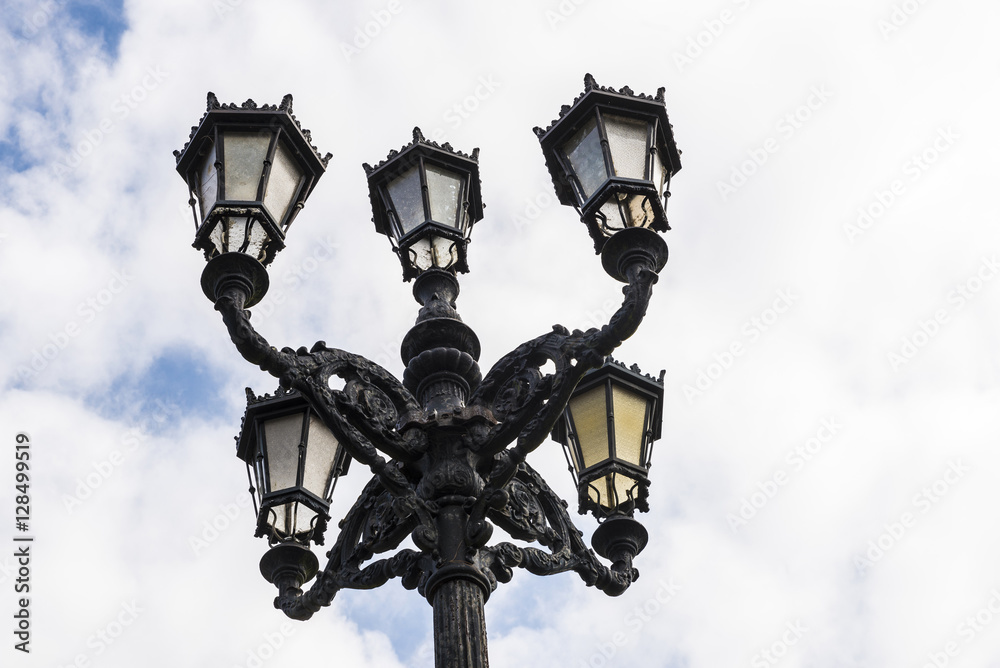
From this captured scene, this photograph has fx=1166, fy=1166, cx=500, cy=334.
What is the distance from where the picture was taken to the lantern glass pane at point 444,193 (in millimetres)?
5402

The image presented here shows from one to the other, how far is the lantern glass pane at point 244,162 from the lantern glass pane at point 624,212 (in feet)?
4.73

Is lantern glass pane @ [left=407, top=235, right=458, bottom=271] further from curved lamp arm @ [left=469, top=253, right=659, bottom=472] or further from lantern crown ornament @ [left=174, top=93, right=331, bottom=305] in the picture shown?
curved lamp arm @ [left=469, top=253, right=659, bottom=472]

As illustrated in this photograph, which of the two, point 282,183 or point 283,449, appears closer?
point 282,183

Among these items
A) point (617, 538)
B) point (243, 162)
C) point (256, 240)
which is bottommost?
point (617, 538)

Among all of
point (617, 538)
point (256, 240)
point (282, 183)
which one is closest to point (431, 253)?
point (282, 183)

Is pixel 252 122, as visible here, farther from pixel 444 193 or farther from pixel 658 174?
pixel 658 174

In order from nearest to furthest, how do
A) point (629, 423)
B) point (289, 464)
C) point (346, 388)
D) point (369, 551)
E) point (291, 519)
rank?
point (346, 388), point (369, 551), point (291, 519), point (289, 464), point (629, 423)

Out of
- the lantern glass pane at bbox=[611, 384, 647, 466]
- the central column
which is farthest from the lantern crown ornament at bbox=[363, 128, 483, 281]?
the central column

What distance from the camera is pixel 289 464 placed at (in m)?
5.72

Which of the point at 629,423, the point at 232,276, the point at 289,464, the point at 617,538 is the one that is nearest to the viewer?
the point at 232,276

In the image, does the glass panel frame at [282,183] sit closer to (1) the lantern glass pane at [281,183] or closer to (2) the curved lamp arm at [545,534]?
(1) the lantern glass pane at [281,183]

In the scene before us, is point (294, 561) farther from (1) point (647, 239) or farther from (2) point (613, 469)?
(1) point (647, 239)

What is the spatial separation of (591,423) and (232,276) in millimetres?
2112

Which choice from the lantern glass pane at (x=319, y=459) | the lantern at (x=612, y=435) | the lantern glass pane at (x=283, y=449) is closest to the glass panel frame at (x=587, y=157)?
the lantern at (x=612, y=435)
